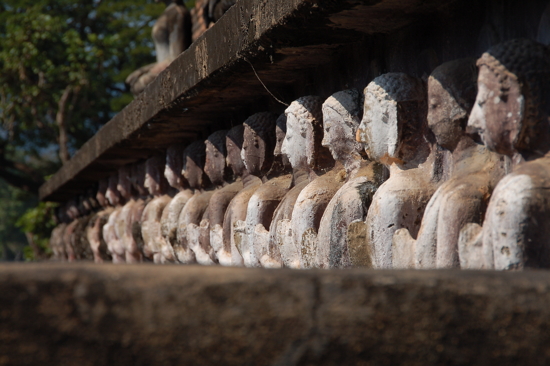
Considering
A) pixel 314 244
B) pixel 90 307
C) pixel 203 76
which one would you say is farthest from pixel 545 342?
pixel 203 76

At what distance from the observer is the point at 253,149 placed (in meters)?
3.84

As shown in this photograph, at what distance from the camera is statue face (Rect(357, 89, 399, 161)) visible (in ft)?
8.59

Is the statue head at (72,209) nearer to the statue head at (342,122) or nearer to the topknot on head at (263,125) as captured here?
the topknot on head at (263,125)

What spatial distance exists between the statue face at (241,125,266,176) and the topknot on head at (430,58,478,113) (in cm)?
162

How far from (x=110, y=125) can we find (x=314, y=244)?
3280 mm

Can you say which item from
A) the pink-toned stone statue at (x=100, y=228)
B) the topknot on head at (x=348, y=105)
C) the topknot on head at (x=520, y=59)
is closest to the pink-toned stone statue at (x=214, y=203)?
the topknot on head at (x=348, y=105)

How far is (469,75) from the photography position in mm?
2340

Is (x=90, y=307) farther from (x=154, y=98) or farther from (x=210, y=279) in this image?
(x=154, y=98)

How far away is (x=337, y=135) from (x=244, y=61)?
2.06 feet

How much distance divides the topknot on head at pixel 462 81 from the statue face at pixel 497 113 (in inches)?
8.2

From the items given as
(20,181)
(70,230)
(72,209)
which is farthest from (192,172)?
(20,181)

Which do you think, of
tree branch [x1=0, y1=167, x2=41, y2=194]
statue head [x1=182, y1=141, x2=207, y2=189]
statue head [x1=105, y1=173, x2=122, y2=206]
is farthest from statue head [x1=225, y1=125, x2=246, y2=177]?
tree branch [x1=0, y1=167, x2=41, y2=194]

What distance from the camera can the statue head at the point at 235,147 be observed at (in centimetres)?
418

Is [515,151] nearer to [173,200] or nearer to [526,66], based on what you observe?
[526,66]
